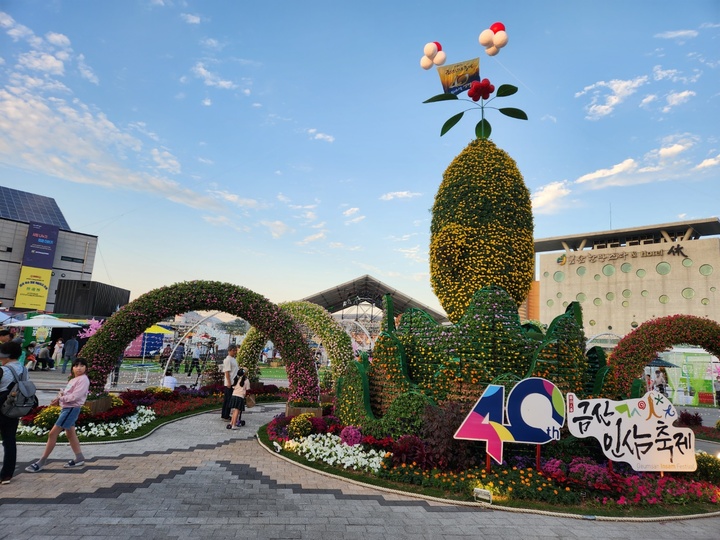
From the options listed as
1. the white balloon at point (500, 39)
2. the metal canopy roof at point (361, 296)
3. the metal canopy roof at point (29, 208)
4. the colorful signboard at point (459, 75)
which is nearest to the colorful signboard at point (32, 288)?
the metal canopy roof at point (29, 208)

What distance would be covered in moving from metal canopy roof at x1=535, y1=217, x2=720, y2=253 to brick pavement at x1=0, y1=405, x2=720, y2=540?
59.8 meters

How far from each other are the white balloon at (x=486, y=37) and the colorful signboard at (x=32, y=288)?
56278 mm

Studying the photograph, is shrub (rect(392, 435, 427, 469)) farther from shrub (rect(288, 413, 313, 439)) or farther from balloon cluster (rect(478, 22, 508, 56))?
balloon cluster (rect(478, 22, 508, 56))

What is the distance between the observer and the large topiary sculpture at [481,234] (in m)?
11.2

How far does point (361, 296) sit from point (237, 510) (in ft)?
115

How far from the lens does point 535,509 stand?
6496mm

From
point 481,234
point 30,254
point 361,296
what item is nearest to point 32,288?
point 30,254

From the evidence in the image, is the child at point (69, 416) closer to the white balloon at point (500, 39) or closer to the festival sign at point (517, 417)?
the festival sign at point (517, 417)

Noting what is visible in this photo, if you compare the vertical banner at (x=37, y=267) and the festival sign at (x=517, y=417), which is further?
the vertical banner at (x=37, y=267)

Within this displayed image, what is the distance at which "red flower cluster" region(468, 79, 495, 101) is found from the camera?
40.0 feet

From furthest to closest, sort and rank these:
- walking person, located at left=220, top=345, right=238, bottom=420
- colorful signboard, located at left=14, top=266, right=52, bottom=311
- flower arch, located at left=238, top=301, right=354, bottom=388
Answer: colorful signboard, located at left=14, top=266, right=52, bottom=311 → flower arch, located at left=238, top=301, right=354, bottom=388 → walking person, located at left=220, top=345, right=238, bottom=420

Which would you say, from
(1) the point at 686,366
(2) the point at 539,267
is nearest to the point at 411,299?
(1) the point at 686,366

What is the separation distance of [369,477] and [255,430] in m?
5.43

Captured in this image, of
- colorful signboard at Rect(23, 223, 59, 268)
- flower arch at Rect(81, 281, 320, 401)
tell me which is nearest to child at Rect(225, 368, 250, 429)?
flower arch at Rect(81, 281, 320, 401)
